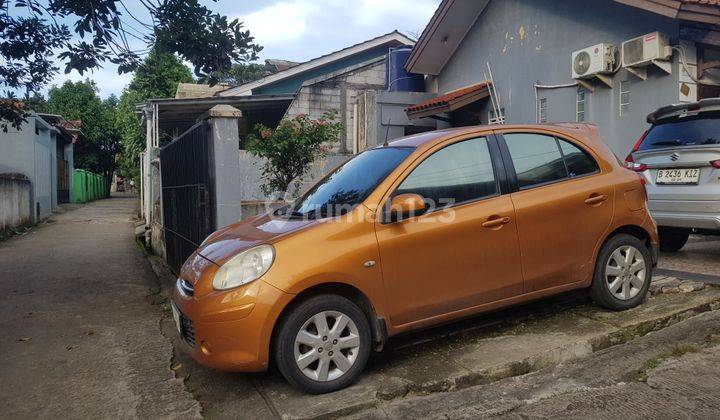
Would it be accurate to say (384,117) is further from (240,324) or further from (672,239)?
(240,324)

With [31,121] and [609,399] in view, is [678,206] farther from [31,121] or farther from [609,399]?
[31,121]

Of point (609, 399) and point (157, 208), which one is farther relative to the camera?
point (157, 208)

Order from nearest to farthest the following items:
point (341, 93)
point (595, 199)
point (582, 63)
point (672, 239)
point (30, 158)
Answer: point (595, 199) → point (672, 239) → point (582, 63) → point (341, 93) → point (30, 158)

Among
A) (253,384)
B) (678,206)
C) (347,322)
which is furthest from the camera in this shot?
(678,206)

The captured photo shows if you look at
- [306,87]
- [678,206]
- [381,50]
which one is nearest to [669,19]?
[678,206]

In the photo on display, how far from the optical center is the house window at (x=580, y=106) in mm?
9156

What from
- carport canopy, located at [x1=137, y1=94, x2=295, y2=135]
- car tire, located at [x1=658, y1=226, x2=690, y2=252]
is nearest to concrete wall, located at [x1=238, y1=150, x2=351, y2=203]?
carport canopy, located at [x1=137, y1=94, x2=295, y2=135]

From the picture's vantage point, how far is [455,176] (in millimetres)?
3967

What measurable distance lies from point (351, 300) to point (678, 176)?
4.32 m

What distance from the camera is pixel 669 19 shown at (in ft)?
24.5

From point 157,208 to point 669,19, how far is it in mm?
9279

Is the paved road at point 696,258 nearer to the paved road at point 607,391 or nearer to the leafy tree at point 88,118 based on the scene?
the paved road at point 607,391

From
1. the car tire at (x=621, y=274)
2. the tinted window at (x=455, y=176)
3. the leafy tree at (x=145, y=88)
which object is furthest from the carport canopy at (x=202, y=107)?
the car tire at (x=621, y=274)

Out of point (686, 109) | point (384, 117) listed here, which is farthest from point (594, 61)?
point (384, 117)
